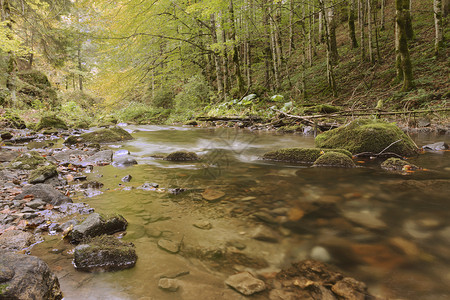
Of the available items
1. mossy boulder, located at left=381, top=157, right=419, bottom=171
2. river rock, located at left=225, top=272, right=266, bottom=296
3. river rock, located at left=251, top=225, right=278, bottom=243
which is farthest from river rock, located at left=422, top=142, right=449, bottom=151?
river rock, located at left=225, top=272, right=266, bottom=296

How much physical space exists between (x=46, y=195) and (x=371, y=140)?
5.64 meters

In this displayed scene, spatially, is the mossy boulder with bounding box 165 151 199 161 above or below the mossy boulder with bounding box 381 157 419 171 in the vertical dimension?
above

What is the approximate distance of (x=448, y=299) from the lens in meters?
1.49

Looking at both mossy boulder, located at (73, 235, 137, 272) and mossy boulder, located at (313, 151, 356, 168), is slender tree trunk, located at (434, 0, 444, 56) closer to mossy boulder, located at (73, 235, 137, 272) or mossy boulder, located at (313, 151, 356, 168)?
mossy boulder, located at (313, 151, 356, 168)

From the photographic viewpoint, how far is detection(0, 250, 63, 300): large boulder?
1.29m

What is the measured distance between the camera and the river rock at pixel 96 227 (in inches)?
84.9

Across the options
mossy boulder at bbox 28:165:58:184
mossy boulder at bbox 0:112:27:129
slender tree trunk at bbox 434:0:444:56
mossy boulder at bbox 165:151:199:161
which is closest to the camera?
mossy boulder at bbox 28:165:58:184

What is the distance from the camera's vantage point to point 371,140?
509 centimetres

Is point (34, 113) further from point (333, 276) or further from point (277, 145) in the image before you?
point (333, 276)

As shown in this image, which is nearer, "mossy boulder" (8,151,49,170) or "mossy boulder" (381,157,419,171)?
"mossy boulder" (381,157,419,171)

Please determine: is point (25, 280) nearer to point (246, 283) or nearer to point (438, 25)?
point (246, 283)

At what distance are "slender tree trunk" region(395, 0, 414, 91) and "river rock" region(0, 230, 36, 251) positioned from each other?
11906 mm

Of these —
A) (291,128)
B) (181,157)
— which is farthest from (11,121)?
(291,128)

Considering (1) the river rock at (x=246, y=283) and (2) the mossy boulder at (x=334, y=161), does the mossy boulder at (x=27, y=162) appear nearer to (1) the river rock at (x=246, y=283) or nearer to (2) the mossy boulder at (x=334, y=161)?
Answer: (1) the river rock at (x=246, y=283)
